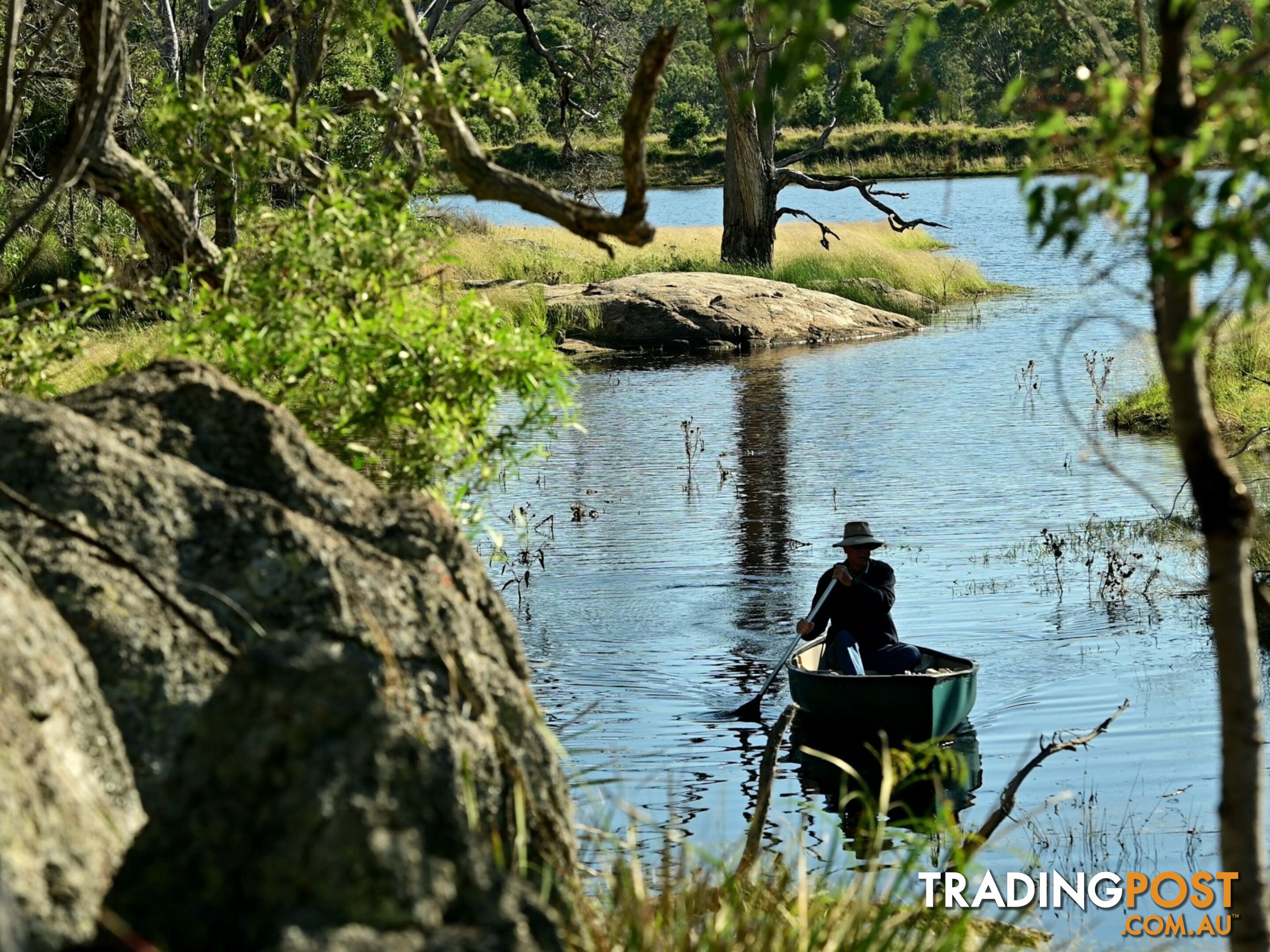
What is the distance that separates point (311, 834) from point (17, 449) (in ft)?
5.94

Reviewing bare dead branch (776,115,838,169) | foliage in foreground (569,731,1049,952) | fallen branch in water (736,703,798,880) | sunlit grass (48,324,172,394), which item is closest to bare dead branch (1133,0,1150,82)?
foliage in foreground (569,731,1049,952)

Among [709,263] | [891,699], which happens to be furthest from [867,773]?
[709,263]

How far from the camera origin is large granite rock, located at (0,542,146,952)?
276 centimetres

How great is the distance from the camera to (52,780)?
308 centimetres

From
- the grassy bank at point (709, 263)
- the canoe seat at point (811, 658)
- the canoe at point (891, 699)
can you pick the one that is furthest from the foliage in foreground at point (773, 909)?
the grassy bank at point (709, 263)

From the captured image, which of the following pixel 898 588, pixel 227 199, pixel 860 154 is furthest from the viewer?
pixel 860 154

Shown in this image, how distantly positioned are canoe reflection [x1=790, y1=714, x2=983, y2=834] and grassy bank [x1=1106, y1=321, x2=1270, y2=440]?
913cm

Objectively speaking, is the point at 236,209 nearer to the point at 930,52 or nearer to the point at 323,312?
the point at 323,312

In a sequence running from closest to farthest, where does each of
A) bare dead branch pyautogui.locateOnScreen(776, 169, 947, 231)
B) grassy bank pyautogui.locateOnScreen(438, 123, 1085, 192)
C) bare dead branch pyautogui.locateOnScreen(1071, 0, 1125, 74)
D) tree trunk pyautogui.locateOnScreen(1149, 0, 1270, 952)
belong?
1. tree trunk pyautogui.locateOnScreen(1149, 0, 1270, 952)
2. bare dead branch pyautogui.locateOnScreen(1071, 0, 1125, 74)
3. bare dead branch pyautogui.locateOnScreen(776, 169, 947, 231)
4. grassy bank pyautogui.locateOnScreen(438, 123, 1085, 192)

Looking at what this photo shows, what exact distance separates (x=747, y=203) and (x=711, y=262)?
1701 millimetres

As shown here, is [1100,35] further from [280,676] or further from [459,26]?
[459,26]

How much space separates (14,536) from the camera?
389 centimetres

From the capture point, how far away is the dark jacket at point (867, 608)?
37.0ft

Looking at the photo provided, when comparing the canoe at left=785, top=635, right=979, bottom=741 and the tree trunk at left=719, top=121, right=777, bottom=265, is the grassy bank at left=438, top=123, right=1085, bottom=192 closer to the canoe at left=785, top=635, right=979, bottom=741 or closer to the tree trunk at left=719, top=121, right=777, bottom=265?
the tree trunk at left=719, top=121, right=777, bottom=265
